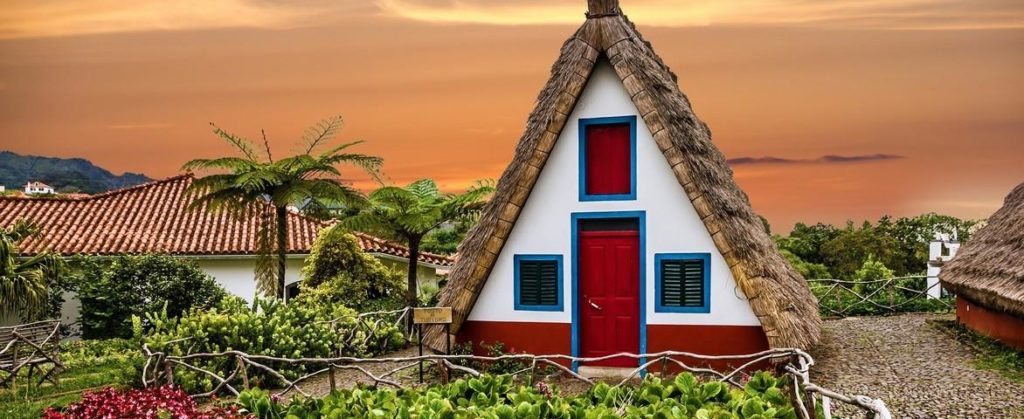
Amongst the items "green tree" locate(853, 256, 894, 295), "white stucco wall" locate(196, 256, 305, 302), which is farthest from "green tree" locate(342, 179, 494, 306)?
"green tree" locate(853, 256, 894, 295)

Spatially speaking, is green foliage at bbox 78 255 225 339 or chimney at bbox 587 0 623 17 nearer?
chimney at bbox 587 0 623 17

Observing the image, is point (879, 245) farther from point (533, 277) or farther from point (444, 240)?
point (533, 277)

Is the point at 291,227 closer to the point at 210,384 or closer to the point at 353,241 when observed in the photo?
the point at 353,241

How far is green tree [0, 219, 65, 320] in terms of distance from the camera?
21.8 m

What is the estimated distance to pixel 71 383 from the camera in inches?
627

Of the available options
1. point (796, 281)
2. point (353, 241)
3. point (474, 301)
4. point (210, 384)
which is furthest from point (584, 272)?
point (353, 241)

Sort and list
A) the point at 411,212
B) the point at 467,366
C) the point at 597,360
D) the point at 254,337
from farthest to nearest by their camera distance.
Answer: the point at 411,212
the point at 254,337
the point at 467,366
the point at 597,360

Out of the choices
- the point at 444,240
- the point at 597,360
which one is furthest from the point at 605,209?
the point at 444,240

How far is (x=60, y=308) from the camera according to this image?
25.5m

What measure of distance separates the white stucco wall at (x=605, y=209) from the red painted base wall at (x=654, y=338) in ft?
0.32

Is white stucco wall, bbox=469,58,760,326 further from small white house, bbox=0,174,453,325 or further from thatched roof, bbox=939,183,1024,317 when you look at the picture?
small white house, bbox=0,174,453,325

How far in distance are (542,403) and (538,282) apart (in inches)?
287

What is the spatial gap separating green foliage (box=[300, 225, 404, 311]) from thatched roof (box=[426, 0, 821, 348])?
9.06 m

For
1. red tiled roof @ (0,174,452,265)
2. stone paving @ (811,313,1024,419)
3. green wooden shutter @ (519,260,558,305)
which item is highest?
red tiled roof @ (0,174,452,265)
